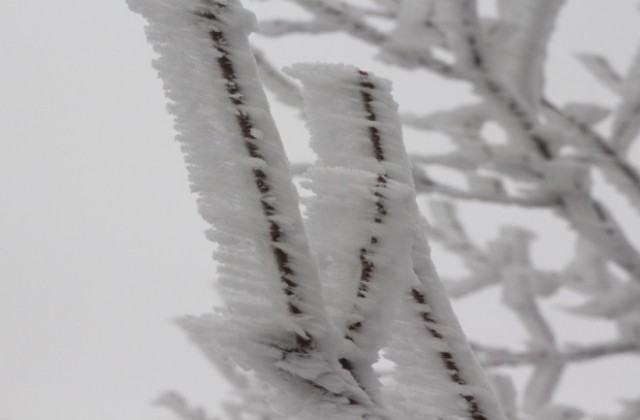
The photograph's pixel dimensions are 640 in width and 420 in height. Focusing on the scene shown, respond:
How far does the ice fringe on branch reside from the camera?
65 cm

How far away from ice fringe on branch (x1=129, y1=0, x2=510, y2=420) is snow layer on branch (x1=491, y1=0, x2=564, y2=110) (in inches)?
42.2

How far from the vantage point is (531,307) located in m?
2.73

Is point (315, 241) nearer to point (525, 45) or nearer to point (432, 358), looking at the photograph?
point (432, 358)

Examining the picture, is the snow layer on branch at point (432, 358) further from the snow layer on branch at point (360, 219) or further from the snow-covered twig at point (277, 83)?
the snow-covered twig at point (277, 83)

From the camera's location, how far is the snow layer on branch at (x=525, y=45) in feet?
5.37

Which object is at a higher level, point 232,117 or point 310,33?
point 310,33

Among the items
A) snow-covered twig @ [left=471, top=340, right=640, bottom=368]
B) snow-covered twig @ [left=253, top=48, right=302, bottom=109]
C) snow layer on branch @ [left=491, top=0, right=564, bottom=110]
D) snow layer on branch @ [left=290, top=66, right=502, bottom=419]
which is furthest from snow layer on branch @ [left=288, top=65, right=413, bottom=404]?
snow-covered twig @ [left=471, top=340, right=640, bottom=368]

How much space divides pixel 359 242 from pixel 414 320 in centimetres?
15

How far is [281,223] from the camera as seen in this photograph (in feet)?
2.14

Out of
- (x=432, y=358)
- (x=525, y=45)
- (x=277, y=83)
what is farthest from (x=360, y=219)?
(x=277, y=83)

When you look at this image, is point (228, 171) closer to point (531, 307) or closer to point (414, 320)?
point (414, 320)

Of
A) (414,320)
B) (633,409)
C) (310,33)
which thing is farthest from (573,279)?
(414,320)

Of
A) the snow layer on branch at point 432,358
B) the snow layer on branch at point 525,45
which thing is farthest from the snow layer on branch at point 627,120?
the snow layer on branch at point 432,358

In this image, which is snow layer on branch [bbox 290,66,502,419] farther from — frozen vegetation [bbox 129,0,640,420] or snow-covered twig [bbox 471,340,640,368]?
snow-covered twig [bbox 471,340,640,368]
